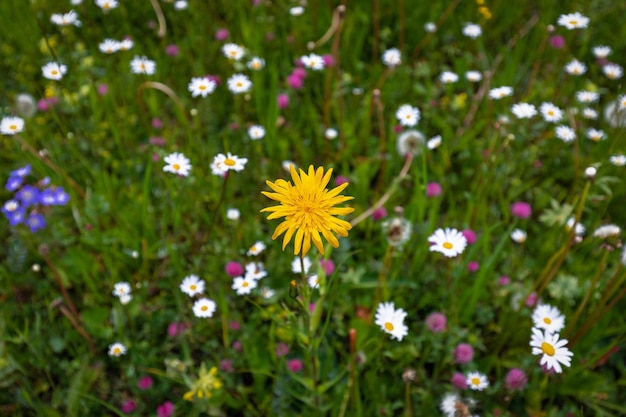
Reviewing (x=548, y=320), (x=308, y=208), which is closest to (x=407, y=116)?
(x=548, y=320)

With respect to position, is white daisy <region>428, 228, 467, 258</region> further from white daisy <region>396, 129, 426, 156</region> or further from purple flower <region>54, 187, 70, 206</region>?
purple flower <region>54, 187, 70, 206</region>

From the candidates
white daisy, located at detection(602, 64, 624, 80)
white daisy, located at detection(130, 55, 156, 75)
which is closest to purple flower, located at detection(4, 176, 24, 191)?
white daisy, located at detection(130, 55, 156, 75)

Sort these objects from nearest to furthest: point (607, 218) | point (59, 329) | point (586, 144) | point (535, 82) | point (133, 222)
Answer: point (59, 329) → point (133, 222) → point (607, 218) → point (586, 144) → point (535, 82)

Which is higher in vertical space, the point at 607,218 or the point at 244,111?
the point at 244,111

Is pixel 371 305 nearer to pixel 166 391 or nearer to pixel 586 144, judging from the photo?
pixel 166 391

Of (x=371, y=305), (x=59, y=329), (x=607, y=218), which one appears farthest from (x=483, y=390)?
(x=59, y=329)

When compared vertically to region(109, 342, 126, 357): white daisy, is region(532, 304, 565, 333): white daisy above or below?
above

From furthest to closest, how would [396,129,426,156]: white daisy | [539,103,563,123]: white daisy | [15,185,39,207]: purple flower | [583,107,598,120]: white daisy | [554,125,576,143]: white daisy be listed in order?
1. [583,107,598,120]: white daisy
2. [554,125,576,143]: white daisy
3. [539,103,563,123]: white daisy
4. [396,129,426,156]: white daisy
5. [15,185,39,207]: purple flower

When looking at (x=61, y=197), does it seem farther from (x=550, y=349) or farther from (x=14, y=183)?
(x=550, y=349)
